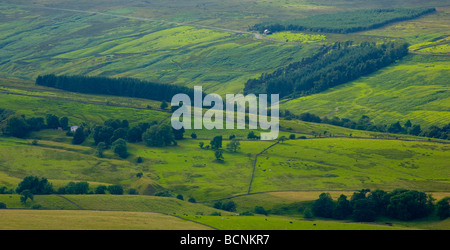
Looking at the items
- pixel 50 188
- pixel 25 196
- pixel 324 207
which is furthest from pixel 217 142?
pixel 25 196

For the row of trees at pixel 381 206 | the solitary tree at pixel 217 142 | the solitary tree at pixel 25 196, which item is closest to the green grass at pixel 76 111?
the solitary tree at pixel 217 142

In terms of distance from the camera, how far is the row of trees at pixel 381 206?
103 m

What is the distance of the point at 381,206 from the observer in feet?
350

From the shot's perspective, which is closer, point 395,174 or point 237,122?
point 395,174

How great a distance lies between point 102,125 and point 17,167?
41.5 metres

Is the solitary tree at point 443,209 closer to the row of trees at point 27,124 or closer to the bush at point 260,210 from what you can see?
the bush at point 260,210

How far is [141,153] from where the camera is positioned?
155m

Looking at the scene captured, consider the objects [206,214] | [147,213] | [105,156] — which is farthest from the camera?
[105,156]

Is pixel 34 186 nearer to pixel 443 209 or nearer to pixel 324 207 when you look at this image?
pixel 324 207

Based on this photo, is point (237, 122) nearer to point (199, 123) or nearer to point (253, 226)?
point (199, 123)

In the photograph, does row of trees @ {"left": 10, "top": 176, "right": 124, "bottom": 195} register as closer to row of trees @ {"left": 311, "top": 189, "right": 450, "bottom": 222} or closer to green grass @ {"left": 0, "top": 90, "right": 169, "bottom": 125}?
row of trees @ {"left": 311, "top": 189, "right": 450, "bottom": 222}

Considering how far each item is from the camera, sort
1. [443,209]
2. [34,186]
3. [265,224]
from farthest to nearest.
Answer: [34,186], [443,209], [265,224]
